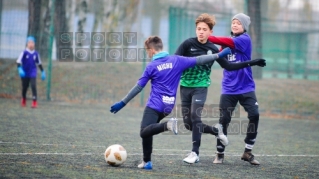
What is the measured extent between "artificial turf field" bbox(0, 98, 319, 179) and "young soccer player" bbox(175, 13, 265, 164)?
57cm

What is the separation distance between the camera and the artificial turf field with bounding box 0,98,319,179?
7410mm

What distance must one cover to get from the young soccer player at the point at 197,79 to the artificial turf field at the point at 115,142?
1.86 ft

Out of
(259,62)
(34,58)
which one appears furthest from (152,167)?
(34,58)

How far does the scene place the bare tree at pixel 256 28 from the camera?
1914 centimetres

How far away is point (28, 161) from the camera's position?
25.4ft

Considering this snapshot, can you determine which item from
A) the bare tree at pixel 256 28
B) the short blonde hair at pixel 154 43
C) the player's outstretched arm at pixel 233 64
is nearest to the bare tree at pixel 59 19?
the bare tree at pixel 256 28

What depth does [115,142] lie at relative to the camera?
Answer: 10641 millimetres

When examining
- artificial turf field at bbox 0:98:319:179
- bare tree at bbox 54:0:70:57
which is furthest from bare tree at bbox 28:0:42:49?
artificial turf field at bbox 0:98:319:179

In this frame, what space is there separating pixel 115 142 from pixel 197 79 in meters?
2.72

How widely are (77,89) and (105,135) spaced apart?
9.34 m

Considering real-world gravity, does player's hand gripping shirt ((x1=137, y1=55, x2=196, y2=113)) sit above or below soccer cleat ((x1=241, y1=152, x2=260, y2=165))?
above

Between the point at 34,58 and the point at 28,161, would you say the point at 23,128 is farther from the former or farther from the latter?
the point at 34,58

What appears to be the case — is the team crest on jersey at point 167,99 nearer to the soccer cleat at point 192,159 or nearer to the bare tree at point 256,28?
the soccer cleat at point 192,159

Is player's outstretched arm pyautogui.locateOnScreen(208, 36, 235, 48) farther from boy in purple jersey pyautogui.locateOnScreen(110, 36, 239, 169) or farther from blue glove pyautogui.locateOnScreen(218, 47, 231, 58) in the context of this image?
boy in purple jersey pyautogui.locateOnScreen(110, 36, 239, 169)
